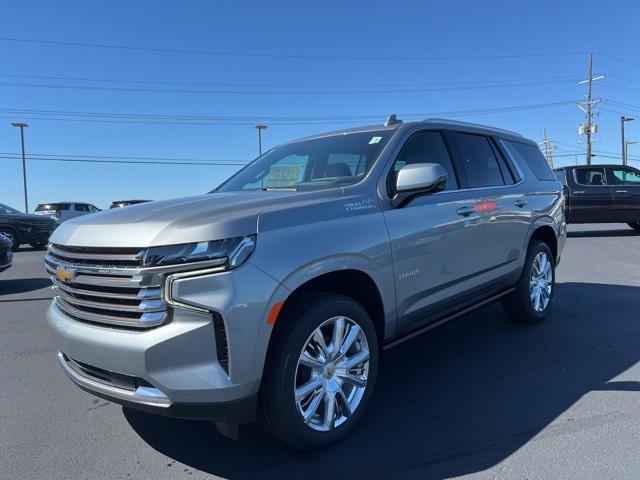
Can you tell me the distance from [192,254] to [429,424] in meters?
1.85

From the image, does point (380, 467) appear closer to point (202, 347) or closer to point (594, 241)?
point (202, 347)

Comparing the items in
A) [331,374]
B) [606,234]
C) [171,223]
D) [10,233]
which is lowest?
[606,234]

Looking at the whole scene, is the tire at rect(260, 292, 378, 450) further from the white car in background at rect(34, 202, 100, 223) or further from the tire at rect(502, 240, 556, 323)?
the white car in background at rect(34, 202, 100, 223)

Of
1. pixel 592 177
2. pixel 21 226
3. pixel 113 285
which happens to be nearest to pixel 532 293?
pixel 113 285

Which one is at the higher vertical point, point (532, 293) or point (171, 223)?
point (171, 223)

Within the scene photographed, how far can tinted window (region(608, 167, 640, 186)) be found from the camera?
14.0 m

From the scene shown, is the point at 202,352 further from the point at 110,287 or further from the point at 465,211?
the point at 465,211

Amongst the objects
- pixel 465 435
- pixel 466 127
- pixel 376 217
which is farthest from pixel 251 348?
pixel 466 127

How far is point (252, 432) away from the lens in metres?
3.05

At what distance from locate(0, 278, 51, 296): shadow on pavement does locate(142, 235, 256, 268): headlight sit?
729cm

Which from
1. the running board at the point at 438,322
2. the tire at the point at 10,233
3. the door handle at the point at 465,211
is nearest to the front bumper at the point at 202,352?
the running board at the point at 438,322

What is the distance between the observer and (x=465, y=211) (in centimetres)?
388

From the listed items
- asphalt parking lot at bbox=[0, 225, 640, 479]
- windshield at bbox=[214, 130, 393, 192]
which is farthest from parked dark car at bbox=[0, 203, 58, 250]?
windshield at bbox=[214, 130, 393, 192]

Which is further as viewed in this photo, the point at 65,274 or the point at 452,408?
the point at 452,408
